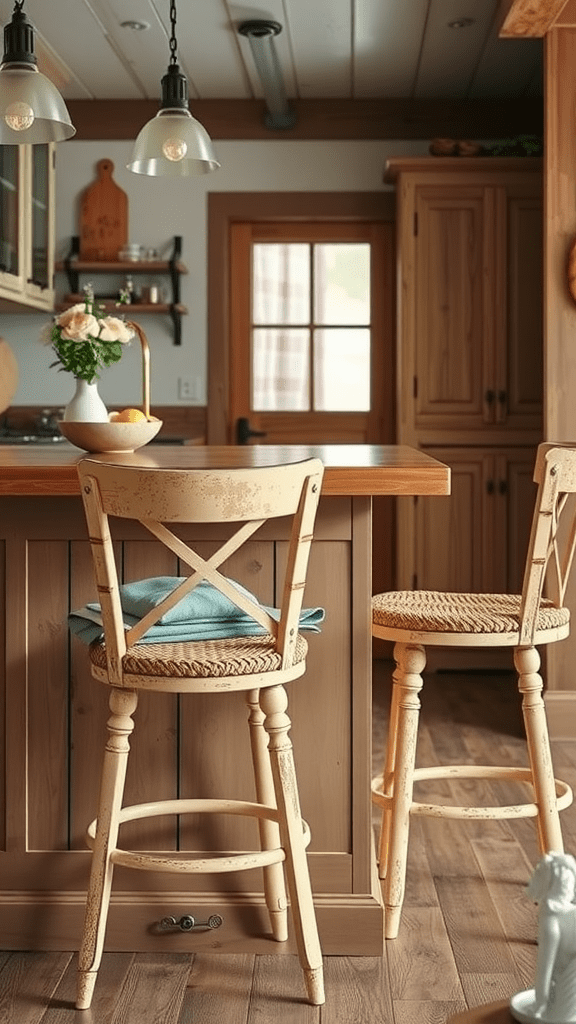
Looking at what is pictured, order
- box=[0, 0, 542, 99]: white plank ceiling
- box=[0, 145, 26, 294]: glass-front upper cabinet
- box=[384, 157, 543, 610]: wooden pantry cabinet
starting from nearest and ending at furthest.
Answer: box=[0, 0, 542, 99]: white plank ceiling → box=[0, 145, 26, 294]: glass-front upper cabinet → box=[384, 157, 543, 610]: wooden pantry cabinet

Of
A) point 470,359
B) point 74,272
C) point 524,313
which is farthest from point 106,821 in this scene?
point 74,272

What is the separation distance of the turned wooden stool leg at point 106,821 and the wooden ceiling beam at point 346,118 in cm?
397

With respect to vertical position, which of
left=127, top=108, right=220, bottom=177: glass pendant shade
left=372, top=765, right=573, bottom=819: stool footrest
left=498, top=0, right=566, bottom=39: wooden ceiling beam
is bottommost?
left=372, top=765, right=573, bottom=819: stool footrest

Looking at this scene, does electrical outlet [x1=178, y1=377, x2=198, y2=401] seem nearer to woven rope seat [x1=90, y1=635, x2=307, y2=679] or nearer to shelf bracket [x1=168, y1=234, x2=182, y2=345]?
shelf bracket [x1=168, y1=234, x2=182, y2=345]

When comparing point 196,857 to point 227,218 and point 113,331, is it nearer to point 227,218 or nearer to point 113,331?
point 113,331

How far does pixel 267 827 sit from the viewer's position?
2.34m

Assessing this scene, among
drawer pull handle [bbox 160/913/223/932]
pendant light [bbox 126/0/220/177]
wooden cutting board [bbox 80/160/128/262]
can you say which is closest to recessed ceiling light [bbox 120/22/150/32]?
wooden cutting board [bbox 80/160/128/262]

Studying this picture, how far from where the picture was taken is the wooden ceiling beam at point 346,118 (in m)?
5.46

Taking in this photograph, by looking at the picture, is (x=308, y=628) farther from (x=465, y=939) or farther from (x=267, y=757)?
(x=465, y=939)

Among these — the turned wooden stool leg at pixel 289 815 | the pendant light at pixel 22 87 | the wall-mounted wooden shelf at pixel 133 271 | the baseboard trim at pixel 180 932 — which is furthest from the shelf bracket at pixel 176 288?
the turned wooden stool leg at pixel 289 815

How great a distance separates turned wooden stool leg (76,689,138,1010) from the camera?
2.08 metres

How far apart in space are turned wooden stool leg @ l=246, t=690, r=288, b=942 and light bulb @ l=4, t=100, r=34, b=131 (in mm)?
1354

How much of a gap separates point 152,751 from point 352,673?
425 mm

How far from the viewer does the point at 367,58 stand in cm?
489
